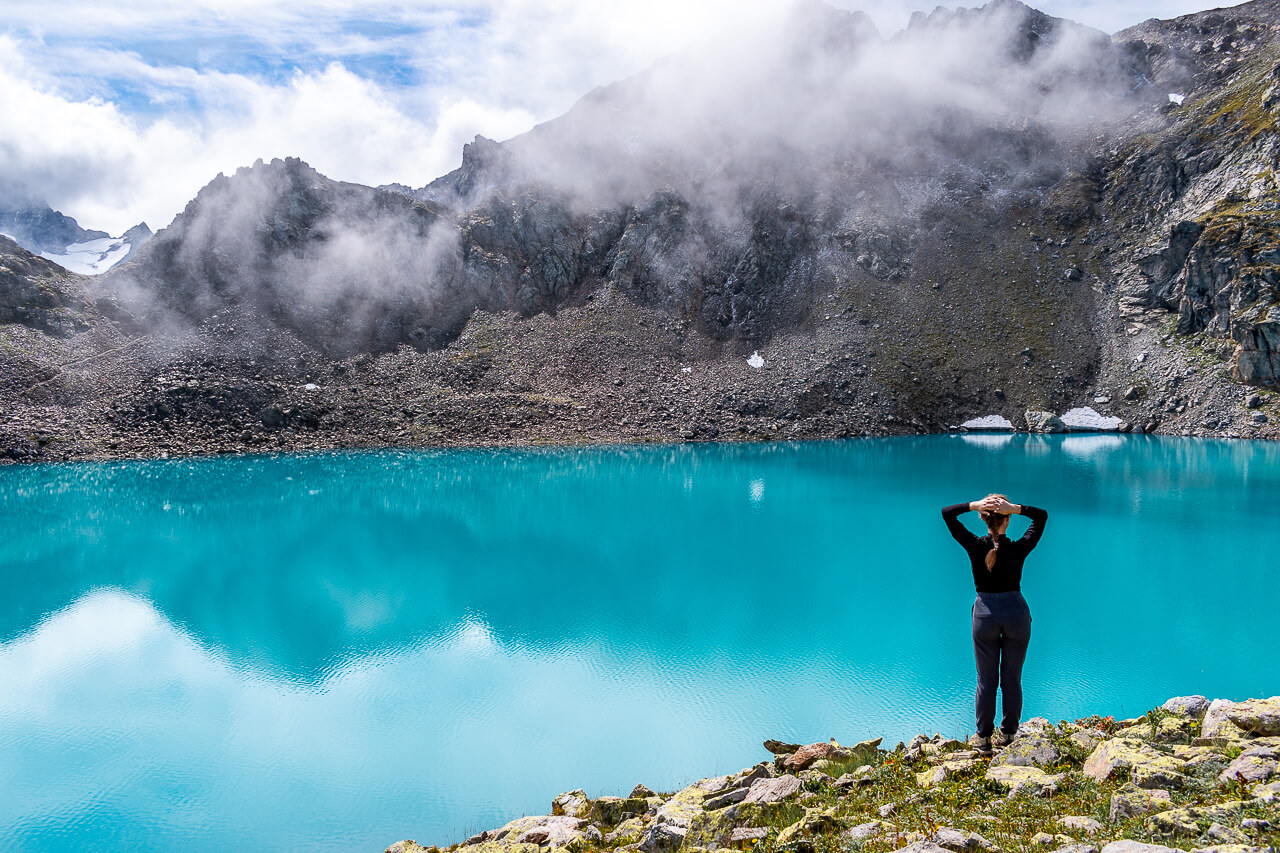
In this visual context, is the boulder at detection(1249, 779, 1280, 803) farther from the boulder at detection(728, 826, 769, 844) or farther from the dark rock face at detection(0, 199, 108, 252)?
the dark rock face at detection(0, 199, 108, 252)

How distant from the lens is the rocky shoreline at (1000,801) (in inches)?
193

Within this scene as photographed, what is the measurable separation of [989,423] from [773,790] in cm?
6212

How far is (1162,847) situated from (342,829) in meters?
9.57

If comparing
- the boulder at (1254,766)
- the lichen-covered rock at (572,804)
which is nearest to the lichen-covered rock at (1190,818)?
the boulder at (1254,766)

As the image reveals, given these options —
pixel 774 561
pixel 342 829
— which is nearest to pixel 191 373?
pixel 774 561

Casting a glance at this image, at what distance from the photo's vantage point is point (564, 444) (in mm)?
58156

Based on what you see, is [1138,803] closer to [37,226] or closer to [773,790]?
[773,790]

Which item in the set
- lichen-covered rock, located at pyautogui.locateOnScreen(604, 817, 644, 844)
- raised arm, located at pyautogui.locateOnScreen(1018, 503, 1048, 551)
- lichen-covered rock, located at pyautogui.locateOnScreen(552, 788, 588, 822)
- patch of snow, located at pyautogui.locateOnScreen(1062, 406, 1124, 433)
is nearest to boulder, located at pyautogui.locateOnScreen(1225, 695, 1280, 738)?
raised arm, located at pyautogui.locateOnScreen(1018, 503, 1048, 551)

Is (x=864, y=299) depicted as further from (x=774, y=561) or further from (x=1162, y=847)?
(x=1162, y=847)

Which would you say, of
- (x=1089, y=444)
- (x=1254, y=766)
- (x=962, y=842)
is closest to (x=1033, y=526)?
(x=1254, y=766)

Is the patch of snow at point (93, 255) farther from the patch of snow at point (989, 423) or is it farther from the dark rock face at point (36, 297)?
the patch of snow at point (989, 423)

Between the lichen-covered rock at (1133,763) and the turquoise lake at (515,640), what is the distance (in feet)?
17.4

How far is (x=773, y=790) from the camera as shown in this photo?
7.33m

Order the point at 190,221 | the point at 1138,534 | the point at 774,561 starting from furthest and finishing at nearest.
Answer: the point at 190,221 → the point at 1138,534 → the point at 774,561
